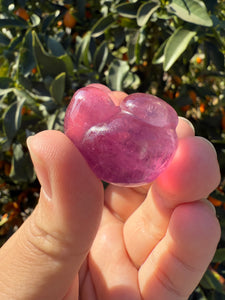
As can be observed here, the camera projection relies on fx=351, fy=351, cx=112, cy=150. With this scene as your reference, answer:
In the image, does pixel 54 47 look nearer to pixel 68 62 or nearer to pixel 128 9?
pixel 68 62

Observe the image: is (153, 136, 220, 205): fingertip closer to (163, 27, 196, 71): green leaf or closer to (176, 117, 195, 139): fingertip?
(176, 117, 195, 139): fingertip

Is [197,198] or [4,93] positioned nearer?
[197,198]

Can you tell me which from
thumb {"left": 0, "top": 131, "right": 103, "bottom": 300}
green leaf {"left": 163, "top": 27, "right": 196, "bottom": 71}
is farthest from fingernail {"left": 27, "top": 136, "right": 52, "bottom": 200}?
green leaf {"left": 163, "top": 27, "right": 196, "bottom": 71}

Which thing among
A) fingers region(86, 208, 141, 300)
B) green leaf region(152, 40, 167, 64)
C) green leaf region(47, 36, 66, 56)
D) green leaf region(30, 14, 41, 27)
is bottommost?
fingers region(86, 208, 141, 300)

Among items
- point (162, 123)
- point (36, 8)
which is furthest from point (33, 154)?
point (36, 8)

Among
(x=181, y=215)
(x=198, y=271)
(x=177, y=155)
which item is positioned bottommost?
(x=198, y=271)

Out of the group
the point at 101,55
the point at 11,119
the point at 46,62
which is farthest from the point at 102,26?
the point at 11,119

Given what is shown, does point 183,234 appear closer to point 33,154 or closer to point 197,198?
point 197,198
